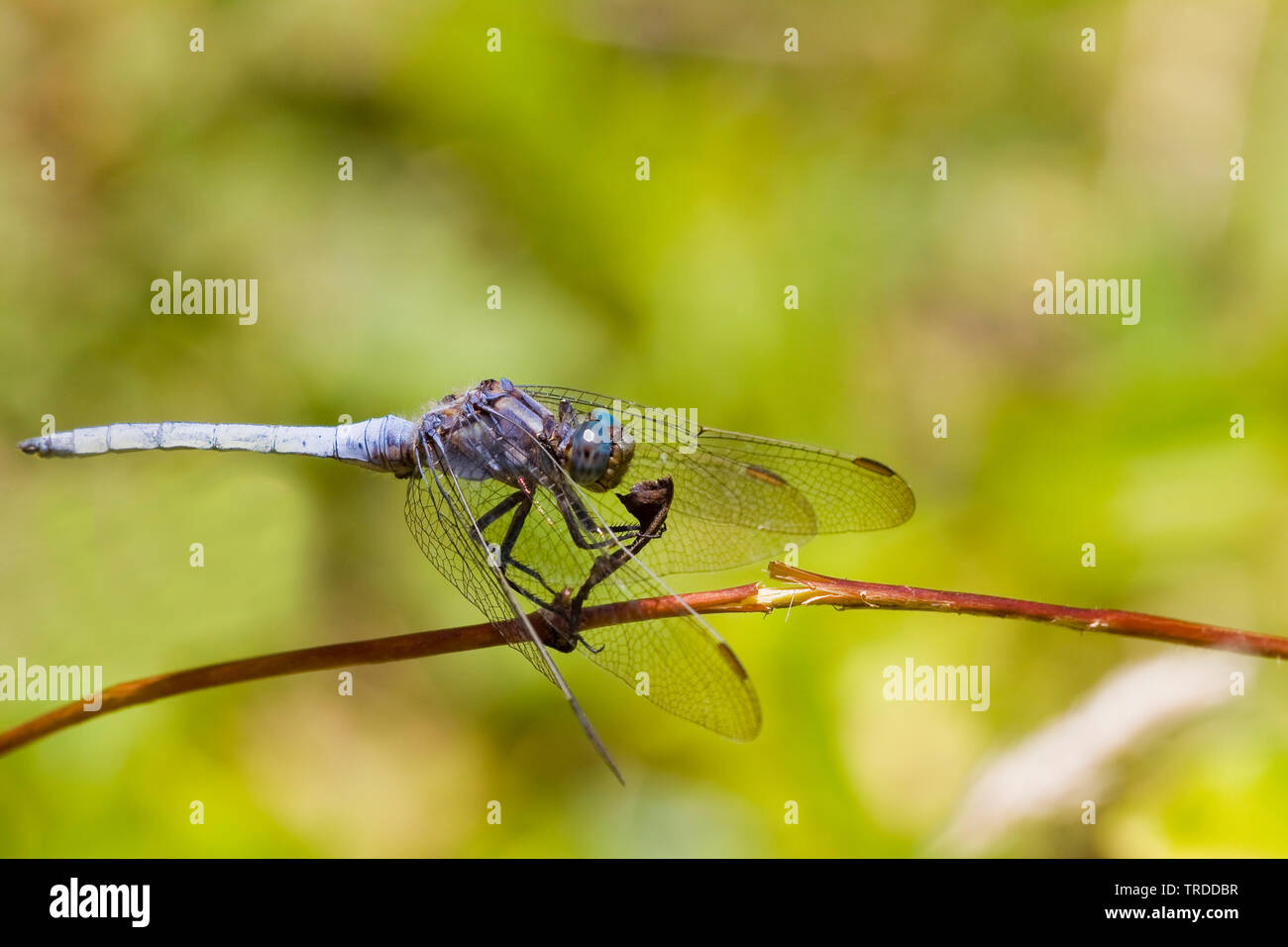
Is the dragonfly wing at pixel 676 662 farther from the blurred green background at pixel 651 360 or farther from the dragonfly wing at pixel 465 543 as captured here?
the blurred green background at pixel 651 360

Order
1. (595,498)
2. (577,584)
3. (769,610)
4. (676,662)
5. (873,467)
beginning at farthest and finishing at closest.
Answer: (873,467), (595,498), (577,584), (676,662), (769,610)

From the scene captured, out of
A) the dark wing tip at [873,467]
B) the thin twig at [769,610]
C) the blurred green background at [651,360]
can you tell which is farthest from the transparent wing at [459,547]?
the dark wing tip at [873,467]

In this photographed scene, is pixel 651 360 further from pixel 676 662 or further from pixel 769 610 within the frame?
pixel 769 610

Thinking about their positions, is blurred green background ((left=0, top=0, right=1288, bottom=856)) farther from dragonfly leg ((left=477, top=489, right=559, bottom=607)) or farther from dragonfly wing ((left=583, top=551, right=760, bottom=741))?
dragonfly leg ((left=477, top=489, right=559, bottom=607))

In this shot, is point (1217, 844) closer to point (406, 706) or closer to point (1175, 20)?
point (406, 706)

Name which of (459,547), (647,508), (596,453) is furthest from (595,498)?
(459,547)

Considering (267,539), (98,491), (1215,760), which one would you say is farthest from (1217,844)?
(98,491)

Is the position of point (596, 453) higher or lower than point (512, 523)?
higher
